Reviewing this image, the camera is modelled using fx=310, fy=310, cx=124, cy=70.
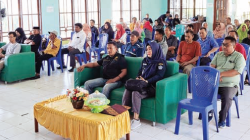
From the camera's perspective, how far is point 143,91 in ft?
13.3

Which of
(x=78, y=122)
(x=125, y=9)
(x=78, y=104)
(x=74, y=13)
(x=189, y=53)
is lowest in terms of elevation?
(x=78, y=122)

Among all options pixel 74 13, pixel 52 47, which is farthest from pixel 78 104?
pixel 74 13

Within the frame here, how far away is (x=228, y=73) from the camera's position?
165 inches

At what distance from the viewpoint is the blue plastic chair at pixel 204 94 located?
3660 millimetres

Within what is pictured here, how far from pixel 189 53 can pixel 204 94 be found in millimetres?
1796

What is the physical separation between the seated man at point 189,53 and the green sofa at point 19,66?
325 cm

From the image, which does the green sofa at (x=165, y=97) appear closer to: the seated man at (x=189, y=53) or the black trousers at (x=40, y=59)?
the seated man at (x=189, y=53)

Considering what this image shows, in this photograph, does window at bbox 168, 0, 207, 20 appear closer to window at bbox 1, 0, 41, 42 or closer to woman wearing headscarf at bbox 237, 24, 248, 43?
woman wearing headscarf at bbox 237, 24, 248, 43

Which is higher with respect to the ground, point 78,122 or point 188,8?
point 188,8

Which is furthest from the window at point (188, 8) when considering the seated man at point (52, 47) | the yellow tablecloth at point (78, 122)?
the yellow tablecloth at point (78, 122)

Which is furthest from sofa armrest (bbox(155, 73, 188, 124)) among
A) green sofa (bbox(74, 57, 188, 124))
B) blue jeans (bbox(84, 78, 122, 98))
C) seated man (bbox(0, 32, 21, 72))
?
seated man (bbox(0, 32, 21, 72))

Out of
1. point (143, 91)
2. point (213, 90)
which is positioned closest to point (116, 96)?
point (143, 91)

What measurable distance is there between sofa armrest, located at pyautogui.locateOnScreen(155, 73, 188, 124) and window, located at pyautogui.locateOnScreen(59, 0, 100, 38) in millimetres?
8147

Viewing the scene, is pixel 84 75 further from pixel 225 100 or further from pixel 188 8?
pixel 188 8
